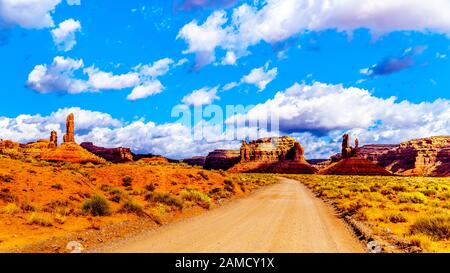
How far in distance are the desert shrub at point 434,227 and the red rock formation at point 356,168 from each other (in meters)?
138

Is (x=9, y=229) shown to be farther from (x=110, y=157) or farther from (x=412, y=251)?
(x=110, y=157)

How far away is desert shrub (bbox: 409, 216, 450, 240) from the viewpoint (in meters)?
13.5

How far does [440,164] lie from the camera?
619 ft

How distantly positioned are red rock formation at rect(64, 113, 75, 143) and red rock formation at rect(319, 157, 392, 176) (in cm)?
9821

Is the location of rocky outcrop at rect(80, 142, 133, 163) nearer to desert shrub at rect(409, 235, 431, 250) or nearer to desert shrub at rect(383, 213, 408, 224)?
desert shrub at rect(383, 213, 408, 224)

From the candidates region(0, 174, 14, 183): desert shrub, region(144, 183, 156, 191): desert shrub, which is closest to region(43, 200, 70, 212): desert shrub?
region(0, 174, 14, 183): desert shrub

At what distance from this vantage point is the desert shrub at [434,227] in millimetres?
13473

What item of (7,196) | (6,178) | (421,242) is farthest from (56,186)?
(421,242)

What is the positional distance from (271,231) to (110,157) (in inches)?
6413

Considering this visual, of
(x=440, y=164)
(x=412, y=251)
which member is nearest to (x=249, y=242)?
(x=412, y=251)

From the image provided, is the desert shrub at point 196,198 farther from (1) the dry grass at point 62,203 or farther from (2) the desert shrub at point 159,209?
(2) the desert shrub at point 159,209

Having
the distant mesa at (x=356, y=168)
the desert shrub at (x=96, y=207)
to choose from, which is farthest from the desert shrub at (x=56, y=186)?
the distant mesa at (x=356, y=168)

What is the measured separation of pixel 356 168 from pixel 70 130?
348 feet

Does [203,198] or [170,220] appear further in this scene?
[203,198]
